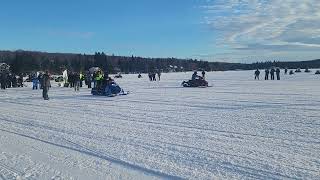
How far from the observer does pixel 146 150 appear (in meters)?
10.1

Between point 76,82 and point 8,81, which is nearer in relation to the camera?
point 76,82

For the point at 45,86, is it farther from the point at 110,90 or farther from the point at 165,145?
the point at 165,145

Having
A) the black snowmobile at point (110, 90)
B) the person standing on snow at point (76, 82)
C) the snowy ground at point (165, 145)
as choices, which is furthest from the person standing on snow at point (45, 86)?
the snowy ground at point (165, 145)

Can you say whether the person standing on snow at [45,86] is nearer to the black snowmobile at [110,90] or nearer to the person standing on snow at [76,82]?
the black snowmobile at [110,90]

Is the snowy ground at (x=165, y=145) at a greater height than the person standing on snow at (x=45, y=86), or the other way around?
the person standing on snow at (x=45, y=86)

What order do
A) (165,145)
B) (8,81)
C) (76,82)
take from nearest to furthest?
(165,145), (76,82), (8,81)

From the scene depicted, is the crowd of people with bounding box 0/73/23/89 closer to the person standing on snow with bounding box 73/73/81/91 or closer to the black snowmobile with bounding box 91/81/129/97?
the person standing on snow with bounding box 73/73/81/91

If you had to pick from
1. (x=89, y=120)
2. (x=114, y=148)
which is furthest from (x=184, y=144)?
(x=89, y=120)

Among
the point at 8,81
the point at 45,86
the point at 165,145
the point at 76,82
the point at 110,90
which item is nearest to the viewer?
the point at 165,145

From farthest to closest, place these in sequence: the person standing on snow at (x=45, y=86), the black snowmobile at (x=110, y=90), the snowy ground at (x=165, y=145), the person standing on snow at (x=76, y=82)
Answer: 1. the person standing on snow at (x=76, y=82)
2. the black snowmobile at (x=110, y=90)
3. the person standing on snow at (x=45, y=86)
4. the snowy ground at (x=165, y=145)

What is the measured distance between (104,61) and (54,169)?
11176 cm

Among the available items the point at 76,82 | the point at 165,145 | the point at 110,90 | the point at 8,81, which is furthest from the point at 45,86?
the point at 8,81

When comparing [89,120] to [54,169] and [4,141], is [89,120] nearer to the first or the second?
[4,141]

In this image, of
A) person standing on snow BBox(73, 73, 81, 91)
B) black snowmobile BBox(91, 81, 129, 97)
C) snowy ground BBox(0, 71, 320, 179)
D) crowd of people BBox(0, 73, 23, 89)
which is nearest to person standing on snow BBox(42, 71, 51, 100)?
black snowmobile BBox(91, 81, 129, 97)
